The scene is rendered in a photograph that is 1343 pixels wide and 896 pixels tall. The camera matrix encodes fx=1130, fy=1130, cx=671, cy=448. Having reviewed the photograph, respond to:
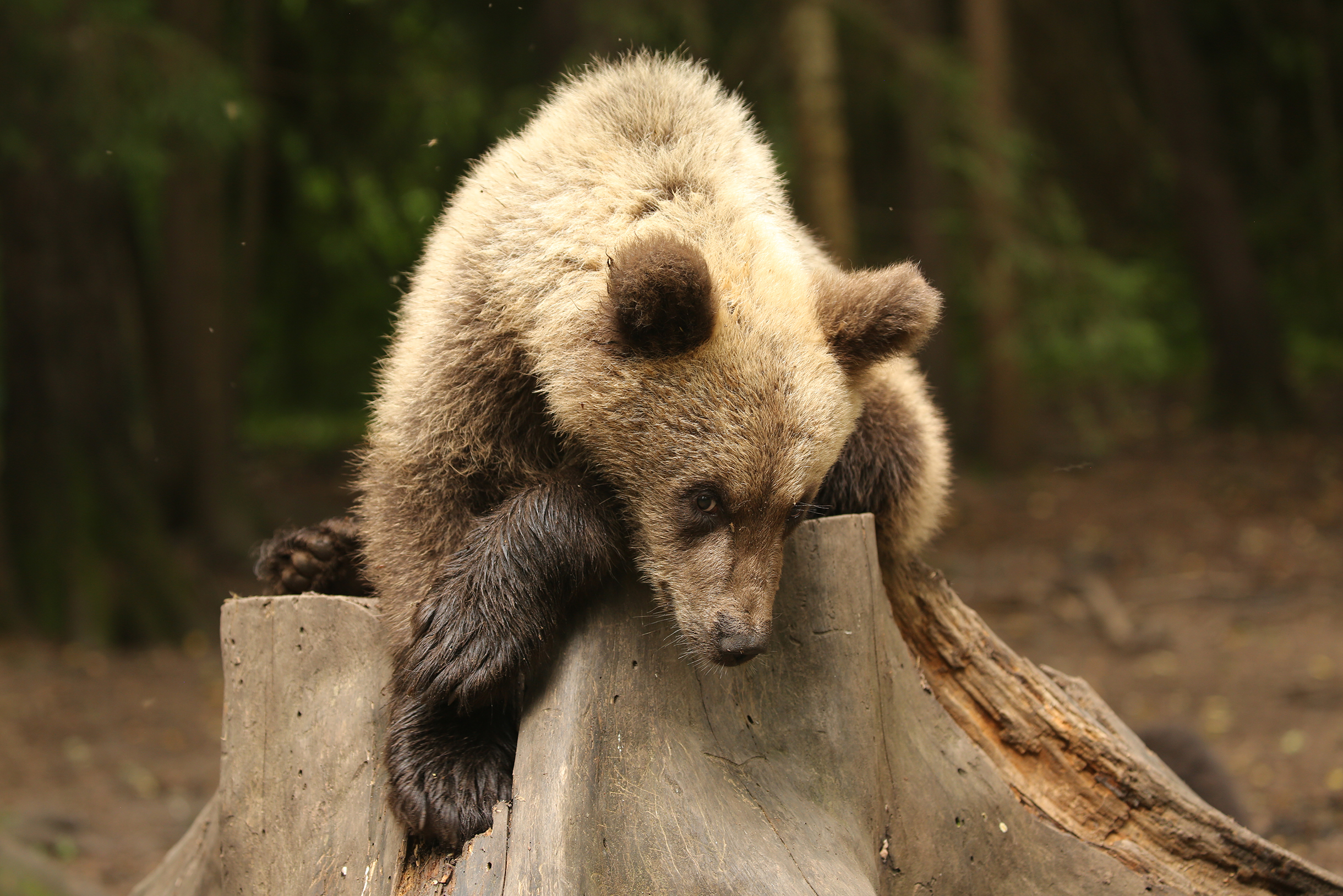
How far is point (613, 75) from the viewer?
398cm

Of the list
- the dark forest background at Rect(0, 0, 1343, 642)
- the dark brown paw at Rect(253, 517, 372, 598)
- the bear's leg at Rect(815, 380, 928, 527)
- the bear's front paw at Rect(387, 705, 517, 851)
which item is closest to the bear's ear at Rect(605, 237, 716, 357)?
the bear's leg at Rect(815, 380, 928, 527)

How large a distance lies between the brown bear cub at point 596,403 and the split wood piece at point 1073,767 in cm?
89

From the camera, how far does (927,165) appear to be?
45.9 feet

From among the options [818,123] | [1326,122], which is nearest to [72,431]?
[818,123]

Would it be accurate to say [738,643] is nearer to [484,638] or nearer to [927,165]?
[484,638]

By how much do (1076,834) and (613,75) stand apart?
3064mm

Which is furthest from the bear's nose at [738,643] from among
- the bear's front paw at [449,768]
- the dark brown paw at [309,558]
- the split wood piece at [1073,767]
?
the dark brown paw at [309,558]

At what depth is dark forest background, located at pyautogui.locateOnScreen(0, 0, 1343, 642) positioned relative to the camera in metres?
9.56

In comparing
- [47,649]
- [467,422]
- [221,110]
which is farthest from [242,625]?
[47,649]

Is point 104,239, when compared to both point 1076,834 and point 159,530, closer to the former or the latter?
point 159,530

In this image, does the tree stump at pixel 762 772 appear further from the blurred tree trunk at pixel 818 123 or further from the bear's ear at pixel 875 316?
the blurred tree trunk at pixel 818 123

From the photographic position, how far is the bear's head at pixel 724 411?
3.24 m

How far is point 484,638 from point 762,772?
939 mm

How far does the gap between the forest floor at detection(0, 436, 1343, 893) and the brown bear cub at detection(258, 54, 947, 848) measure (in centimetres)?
386
